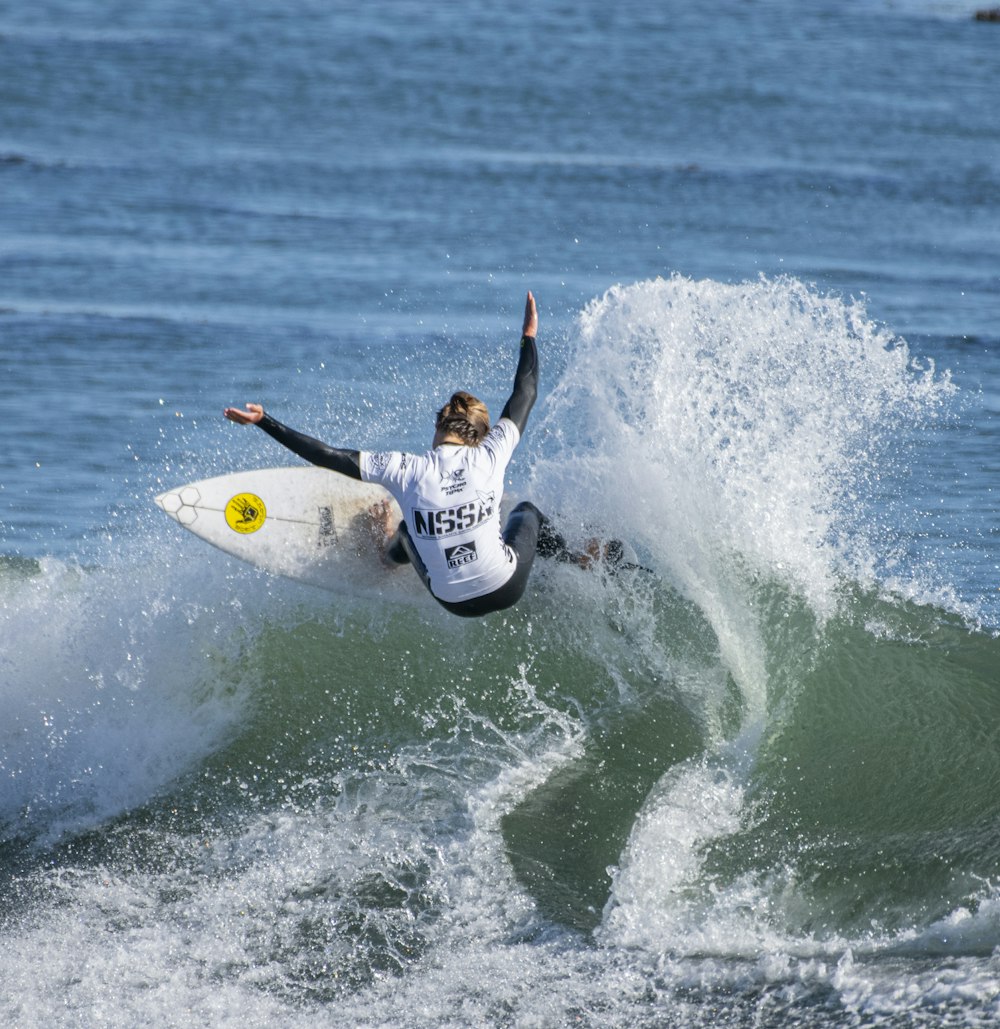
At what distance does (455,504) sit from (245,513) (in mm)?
1839

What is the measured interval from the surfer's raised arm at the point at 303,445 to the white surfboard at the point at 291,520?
1299 millimetres

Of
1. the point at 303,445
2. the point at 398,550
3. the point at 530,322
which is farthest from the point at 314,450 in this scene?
the point at 530,322

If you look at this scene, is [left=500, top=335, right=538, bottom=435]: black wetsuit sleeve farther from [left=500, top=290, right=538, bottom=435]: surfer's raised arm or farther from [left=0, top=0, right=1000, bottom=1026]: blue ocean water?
[left=0, top=0, right=1000, bottom=1026]: blue ocean water

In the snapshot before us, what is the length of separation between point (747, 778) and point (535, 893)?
64.6 inches

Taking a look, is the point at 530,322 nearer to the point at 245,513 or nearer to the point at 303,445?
the point at 303,445

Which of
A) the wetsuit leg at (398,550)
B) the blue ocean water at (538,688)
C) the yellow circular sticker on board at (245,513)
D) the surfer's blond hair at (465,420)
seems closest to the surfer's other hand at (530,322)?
the surfer's blond hair at (465,420)

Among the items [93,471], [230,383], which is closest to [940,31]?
[230,383]

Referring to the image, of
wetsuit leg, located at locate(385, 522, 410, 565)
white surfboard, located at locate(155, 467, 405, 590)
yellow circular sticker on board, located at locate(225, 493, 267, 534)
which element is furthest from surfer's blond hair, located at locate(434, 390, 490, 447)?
yellow circular sticker on board, located at locate(225, 493, 267, 534)

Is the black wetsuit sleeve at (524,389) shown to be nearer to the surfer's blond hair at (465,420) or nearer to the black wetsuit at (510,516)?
the black wetsuit at (510,516)

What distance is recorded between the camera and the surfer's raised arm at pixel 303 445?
7035 millimetres

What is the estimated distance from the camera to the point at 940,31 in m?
33.6

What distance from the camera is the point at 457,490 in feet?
23.7

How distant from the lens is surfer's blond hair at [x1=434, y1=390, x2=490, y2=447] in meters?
7.38

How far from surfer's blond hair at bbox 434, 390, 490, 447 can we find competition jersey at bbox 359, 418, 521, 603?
0.07m
